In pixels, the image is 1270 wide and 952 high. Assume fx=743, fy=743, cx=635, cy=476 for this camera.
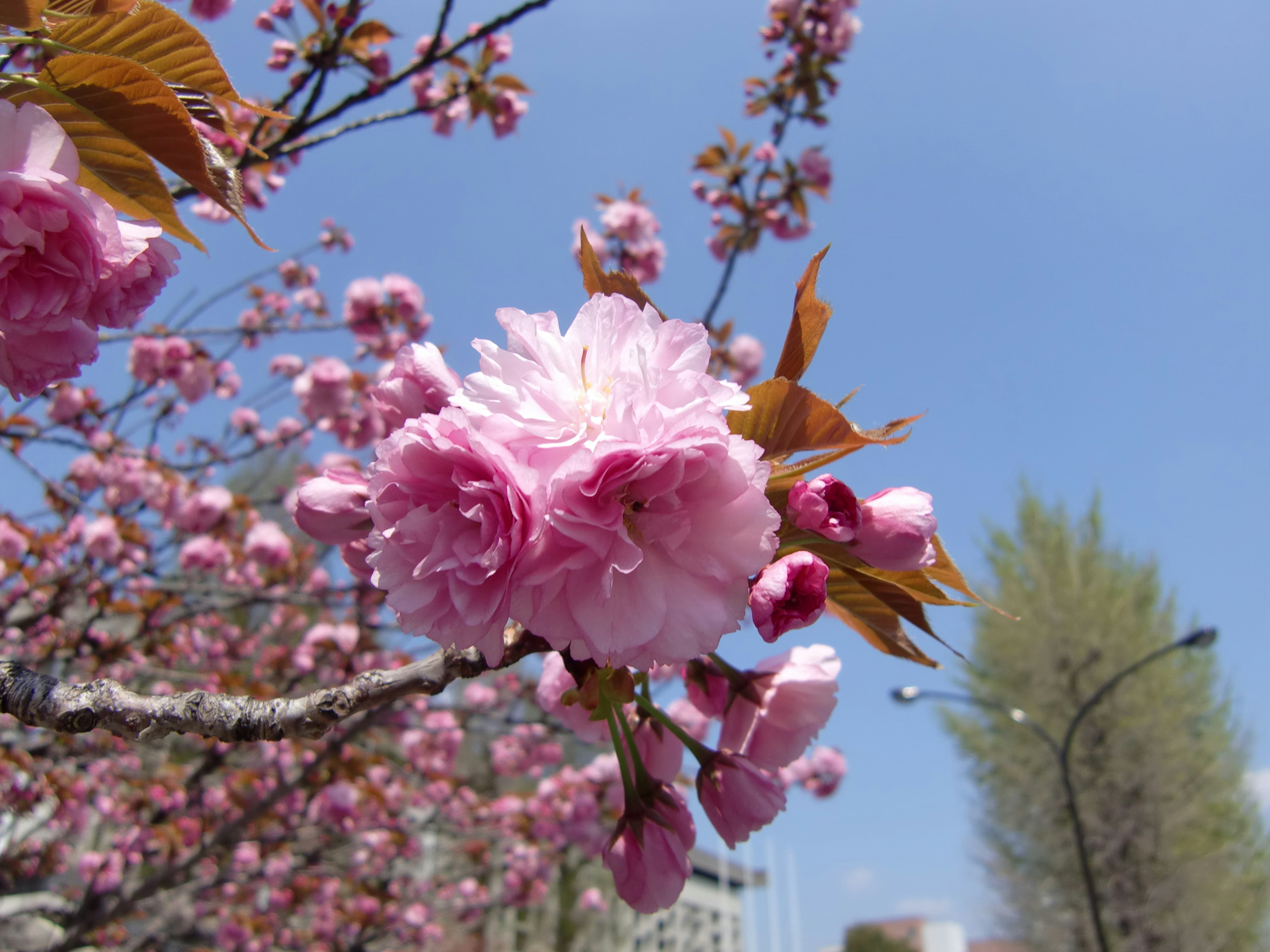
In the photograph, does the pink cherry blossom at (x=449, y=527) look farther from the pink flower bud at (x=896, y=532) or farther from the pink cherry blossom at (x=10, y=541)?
the pink cherry blossom at (x=10, y=541)

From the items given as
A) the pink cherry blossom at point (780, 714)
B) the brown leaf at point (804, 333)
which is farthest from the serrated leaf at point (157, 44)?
the pink cherry blossom at point (780, 714)

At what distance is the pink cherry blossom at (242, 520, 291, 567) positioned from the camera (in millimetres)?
4445

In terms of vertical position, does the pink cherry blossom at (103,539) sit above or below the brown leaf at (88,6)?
above

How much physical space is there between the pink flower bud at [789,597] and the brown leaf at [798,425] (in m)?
0.12

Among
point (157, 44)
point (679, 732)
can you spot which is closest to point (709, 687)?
point (679, 732)

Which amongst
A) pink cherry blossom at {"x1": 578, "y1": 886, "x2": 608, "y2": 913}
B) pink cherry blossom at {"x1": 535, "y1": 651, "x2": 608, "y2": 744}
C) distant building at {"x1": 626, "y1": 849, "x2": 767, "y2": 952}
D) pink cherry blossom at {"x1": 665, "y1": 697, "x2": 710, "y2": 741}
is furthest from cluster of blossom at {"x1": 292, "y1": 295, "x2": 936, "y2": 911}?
distant building at {"x1": 626, "y1": 849, "x2": 767, "y2": 952}

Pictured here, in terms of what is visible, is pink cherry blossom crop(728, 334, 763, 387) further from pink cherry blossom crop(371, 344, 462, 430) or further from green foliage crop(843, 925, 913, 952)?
green foliage crop(843, 925, 913, 952)

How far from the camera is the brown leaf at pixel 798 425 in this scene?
28.7 inches

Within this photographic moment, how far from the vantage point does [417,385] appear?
2.82ft

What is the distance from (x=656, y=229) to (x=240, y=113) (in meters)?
2.79

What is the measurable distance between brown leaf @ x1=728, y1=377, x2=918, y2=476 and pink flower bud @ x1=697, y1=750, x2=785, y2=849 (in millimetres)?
445

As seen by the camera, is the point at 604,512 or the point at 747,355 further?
the point at 747,355

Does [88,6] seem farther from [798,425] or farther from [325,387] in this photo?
[325,387]

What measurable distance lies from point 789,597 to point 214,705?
1.95 feet
